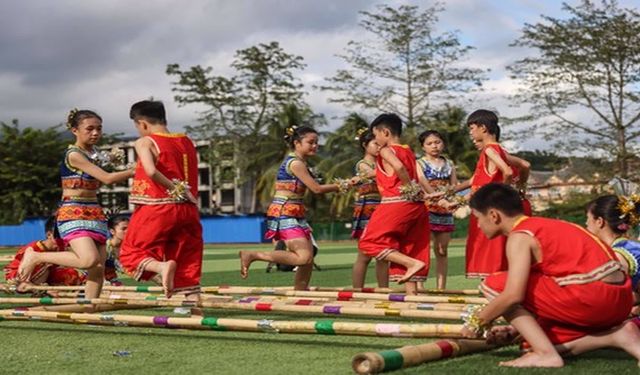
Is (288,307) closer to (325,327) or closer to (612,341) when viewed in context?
(325,327)

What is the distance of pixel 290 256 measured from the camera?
9328 mm

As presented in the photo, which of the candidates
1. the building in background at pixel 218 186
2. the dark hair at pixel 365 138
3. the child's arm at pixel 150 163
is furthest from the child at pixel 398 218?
the building in background at pixel 218 186

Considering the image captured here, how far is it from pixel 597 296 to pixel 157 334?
319 cm

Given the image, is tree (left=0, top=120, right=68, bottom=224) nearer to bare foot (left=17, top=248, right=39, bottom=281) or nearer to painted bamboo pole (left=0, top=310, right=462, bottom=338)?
bare foot (left=17, top=248, right=39, bottom=281)

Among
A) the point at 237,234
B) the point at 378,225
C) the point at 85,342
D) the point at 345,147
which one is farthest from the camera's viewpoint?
the point at 345,147

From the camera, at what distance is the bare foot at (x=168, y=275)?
6.92 metres

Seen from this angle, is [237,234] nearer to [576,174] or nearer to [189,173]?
[576,174]

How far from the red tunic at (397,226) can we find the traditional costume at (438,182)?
144 cm

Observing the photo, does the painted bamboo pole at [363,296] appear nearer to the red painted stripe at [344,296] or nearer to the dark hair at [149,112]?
the red painted stripe at [344,296]

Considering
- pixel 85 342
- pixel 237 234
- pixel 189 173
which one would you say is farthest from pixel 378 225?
pixel 237 234

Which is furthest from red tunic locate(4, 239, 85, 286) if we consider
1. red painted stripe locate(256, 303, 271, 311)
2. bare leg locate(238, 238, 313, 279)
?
red painted stripe locate(256, 303, 271, 311)

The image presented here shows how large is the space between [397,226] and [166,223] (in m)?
2.68

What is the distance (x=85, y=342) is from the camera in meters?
6.21

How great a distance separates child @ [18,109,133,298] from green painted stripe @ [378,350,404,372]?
3.74 m
